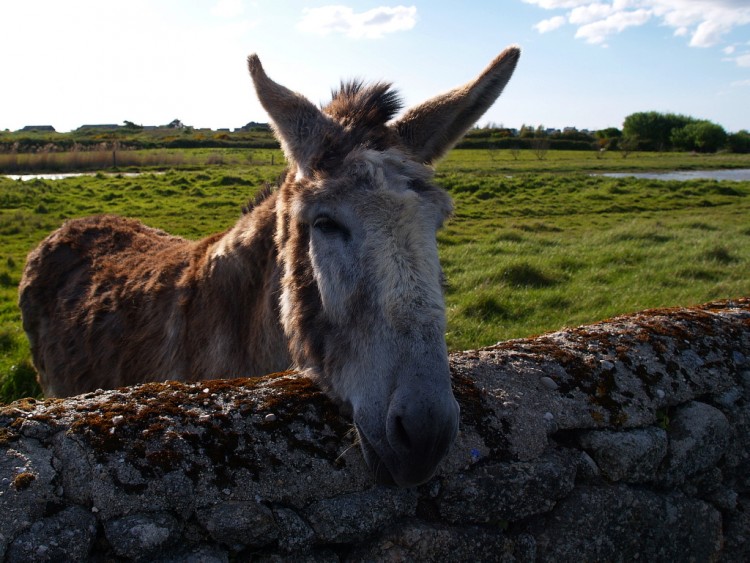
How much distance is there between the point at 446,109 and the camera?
333cm

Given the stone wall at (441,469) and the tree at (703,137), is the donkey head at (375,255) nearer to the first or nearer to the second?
the stone wall at (441,469)

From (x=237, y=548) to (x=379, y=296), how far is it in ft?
3.39

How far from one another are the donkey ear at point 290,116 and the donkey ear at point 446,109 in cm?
43

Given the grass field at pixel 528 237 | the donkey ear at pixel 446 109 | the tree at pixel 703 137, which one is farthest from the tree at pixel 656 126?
the donkey ear at pixel 446 109

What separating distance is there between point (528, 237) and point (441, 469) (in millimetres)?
12331

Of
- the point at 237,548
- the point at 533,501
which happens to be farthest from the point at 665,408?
the point at 237,548

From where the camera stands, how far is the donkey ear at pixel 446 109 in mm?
3316

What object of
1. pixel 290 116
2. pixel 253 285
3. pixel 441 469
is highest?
pixel 290 116

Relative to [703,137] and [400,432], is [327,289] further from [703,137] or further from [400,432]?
[703,137]

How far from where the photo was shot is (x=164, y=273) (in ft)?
15.4

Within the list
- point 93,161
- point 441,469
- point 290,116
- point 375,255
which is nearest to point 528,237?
point 290,116

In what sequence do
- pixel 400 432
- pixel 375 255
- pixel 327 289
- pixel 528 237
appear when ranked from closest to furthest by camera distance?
pixel 400 432 < pixel 375 255 < pixel 327 289 < pixel 528 237

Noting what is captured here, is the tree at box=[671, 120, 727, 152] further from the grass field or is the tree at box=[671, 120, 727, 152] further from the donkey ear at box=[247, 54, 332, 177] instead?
the donkey ear at box=[247, 54, 332, 177]

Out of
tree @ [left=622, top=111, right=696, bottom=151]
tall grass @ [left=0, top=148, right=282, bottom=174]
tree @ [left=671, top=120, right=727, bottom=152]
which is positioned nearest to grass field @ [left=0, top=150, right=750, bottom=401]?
tall grass @ [left=0, top=148, right=282, bottom=174]
